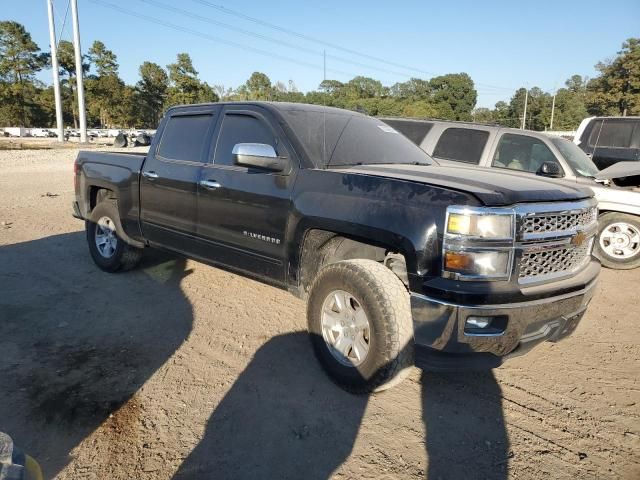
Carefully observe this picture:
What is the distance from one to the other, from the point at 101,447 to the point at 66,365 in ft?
3.58

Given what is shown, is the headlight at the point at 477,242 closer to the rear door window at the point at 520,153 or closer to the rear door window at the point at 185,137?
the rear door window at the point at 185,137

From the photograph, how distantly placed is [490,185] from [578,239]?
74 centimetres

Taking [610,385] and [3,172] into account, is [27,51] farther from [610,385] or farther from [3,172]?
[610,385]

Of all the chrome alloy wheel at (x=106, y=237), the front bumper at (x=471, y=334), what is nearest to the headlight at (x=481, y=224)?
the front bumper at (x=471, y=334)

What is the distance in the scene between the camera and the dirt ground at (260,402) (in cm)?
248

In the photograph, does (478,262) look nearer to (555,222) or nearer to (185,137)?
(555,222)

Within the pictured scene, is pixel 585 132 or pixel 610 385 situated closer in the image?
pixel 610 385

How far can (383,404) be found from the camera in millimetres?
3014

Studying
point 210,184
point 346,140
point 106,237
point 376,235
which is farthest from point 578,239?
point 106,237

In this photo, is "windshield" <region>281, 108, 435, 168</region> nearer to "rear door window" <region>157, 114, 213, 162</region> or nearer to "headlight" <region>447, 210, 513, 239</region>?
"rear door window" <region>157, 114, 213, 162</region>

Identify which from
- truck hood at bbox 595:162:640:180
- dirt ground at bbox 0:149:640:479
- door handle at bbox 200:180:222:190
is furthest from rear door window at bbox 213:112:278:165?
truck hood at bbox 595:162:640:180

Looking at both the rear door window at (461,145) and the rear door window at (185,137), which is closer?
the rear door window at (185,137)

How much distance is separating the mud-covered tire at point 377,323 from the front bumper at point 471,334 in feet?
0.33

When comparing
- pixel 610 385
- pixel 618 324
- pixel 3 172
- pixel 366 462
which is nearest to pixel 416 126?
pixel 618 324
